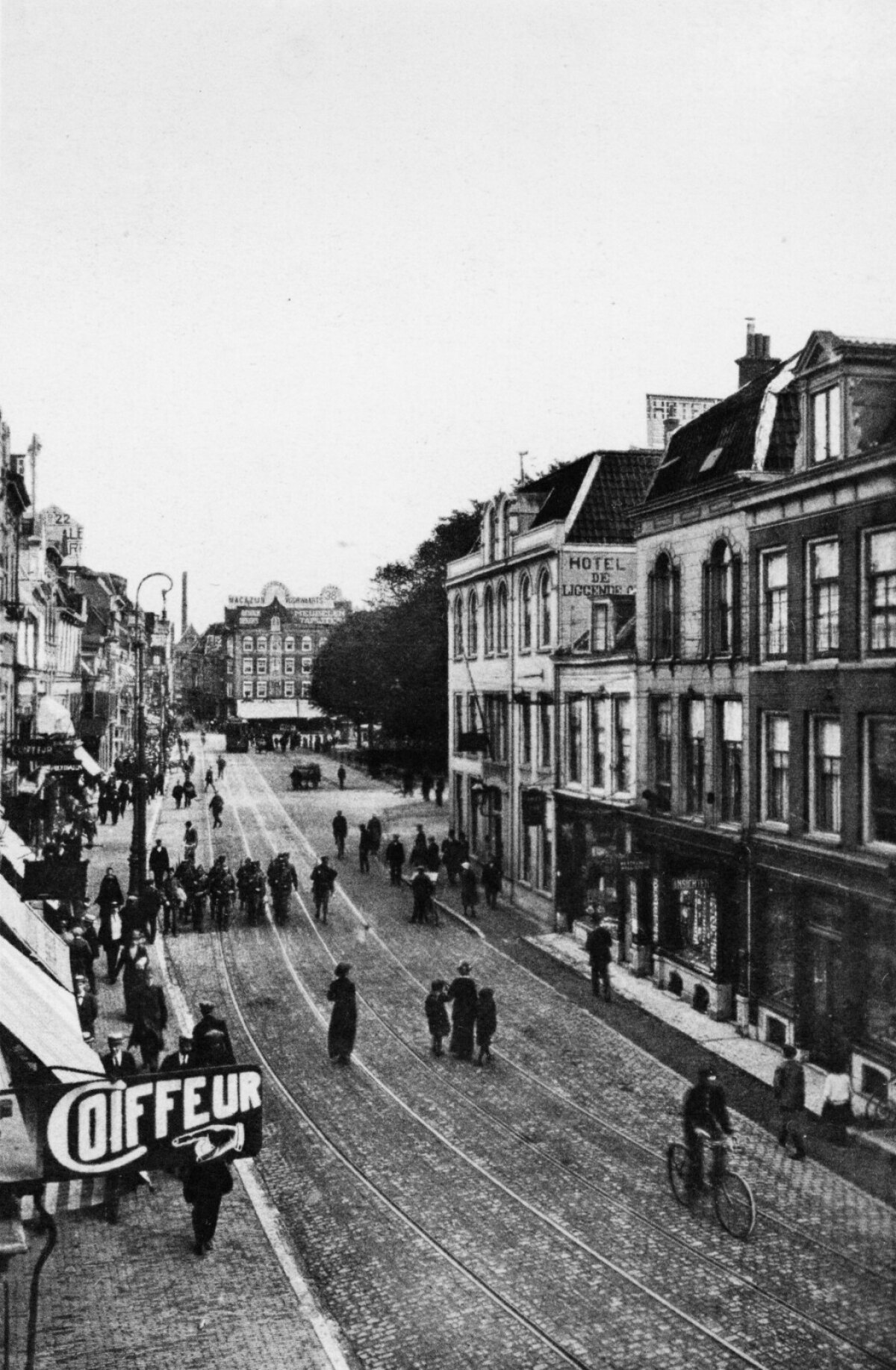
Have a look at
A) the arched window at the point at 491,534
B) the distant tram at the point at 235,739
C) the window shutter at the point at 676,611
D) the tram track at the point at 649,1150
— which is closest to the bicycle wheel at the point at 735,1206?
the tram track at the point at 649,1150

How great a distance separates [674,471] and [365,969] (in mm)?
12864

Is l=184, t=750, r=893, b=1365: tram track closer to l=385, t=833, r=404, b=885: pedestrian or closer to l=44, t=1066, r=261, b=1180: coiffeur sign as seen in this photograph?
l=44, t=1066, r=261, b=1180: coiffeur sign

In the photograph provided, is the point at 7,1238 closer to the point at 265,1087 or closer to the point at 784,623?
the point at 265,1087

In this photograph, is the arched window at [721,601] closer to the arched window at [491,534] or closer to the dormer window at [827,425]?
the dormer window at [827,425]

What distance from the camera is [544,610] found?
1395 inches

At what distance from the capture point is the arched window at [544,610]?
114 ft

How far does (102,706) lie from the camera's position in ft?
213

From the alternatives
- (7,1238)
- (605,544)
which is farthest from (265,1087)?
(605,544)

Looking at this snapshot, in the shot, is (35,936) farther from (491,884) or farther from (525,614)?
(525,614)

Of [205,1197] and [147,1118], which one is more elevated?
[147,1118]

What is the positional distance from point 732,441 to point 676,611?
11.8ft

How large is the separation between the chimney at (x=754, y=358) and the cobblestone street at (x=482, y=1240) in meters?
17.0

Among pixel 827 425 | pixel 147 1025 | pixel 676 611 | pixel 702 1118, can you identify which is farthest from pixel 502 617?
pixel 702 1118

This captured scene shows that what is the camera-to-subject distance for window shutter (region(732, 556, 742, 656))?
2291 centimetres
